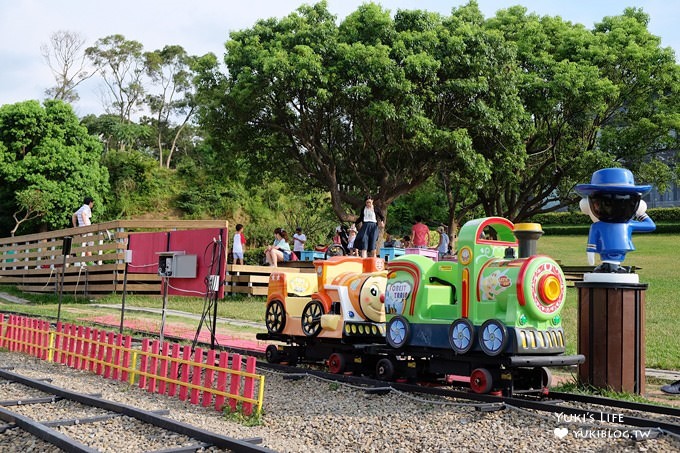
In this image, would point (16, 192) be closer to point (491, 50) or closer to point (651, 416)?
point (491, 50)

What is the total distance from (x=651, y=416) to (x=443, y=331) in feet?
8.43

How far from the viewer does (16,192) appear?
119 ft

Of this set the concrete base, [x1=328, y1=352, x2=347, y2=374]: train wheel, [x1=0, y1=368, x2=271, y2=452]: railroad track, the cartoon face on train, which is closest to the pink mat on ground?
[x1=328, y1=352, x2=347, y2=374]: train wheel

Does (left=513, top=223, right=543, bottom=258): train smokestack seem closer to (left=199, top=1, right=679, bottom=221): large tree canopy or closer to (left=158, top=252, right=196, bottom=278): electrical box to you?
(left=158, top=252, right=196, bottom=278): electrical box

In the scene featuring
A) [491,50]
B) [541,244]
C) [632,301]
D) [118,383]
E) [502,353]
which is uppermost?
[491,50]

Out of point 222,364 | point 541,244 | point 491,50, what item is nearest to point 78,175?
point 491,50

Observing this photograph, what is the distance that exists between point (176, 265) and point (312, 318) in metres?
2.99

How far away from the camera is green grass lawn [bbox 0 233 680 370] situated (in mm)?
12739

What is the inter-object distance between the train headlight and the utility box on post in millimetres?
842

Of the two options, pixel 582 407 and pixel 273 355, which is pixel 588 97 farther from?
pixel 582 407

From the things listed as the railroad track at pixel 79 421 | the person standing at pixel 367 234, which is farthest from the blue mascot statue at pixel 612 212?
the person standing at pixel 367 234

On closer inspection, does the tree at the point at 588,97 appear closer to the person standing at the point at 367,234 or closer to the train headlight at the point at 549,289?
the person standing at the point at 367,234

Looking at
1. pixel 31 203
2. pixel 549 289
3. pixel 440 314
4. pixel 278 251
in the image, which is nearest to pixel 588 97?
pixel 278 251

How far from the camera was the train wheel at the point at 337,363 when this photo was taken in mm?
10641
